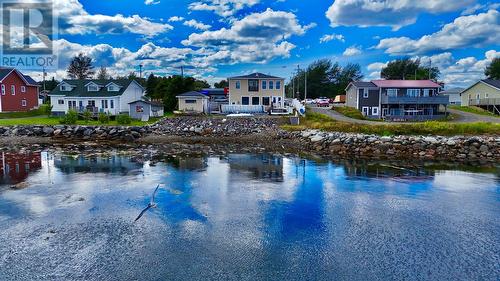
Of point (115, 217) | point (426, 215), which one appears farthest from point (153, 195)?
point (426, 215)

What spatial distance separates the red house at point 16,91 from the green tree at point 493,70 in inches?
3961

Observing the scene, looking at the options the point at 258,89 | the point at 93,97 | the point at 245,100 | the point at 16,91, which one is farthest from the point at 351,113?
the point at 16,91

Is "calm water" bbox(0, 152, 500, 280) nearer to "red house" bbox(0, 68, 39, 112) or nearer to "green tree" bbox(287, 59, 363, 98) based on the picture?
"red house" bbox(0, 68, 39, 112)

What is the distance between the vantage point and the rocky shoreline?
29125 mm

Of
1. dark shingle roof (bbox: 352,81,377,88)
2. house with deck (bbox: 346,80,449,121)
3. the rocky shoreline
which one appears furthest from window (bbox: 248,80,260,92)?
dark shingle roof (bbox: 352,81,377,88)

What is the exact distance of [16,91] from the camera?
54188mm

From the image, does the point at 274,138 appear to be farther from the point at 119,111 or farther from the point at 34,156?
the point at 119,111

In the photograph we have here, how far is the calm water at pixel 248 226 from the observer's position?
9430mm

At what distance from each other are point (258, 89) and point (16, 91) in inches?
1370

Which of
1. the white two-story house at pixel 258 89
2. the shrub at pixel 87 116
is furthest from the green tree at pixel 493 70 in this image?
the shrub at pixel 87 116

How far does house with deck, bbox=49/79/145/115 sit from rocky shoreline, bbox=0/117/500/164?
10322mm

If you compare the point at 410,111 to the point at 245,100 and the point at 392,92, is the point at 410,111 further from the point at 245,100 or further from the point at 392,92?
the point at 245,100

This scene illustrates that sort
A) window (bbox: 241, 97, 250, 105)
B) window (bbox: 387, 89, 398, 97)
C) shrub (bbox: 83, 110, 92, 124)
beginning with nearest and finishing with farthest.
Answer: shrub (bbox: 83, 110, 92, 124) → window (bbox: 241, 97, 250, 105) → window (bbox: 387, 89, 398, 97)

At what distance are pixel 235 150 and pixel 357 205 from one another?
666 inches
